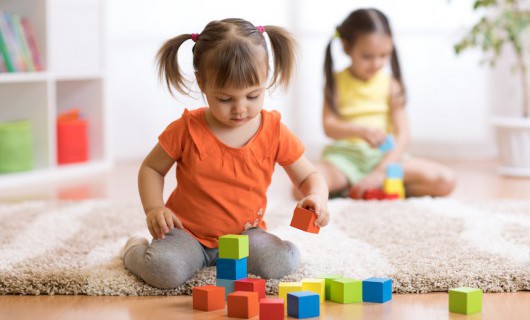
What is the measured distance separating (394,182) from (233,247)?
1119mm

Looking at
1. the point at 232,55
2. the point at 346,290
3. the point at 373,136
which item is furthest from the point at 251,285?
the point at 373,136

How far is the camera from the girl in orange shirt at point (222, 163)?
1.47m

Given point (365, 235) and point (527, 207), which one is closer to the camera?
point (365, 235)

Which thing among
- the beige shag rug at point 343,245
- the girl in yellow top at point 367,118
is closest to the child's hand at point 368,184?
the girl in yellow top at point 367,118

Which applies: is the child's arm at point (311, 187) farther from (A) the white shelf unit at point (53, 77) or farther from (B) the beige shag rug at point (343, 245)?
(A) the white shelf unit at point (53, 77)

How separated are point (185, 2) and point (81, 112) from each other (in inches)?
23.4

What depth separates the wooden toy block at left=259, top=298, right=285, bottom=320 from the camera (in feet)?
4.12

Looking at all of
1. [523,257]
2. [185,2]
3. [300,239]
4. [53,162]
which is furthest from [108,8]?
[523,257]

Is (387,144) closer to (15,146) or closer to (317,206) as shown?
(317,206)

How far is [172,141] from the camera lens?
1.57 metres

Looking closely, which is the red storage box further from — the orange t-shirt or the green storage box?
the orange t-shirt

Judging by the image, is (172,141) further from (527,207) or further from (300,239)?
(527,207)

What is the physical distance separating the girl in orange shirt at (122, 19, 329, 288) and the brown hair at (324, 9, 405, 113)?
3.26 ft

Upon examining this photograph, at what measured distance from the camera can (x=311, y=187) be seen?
157cm
